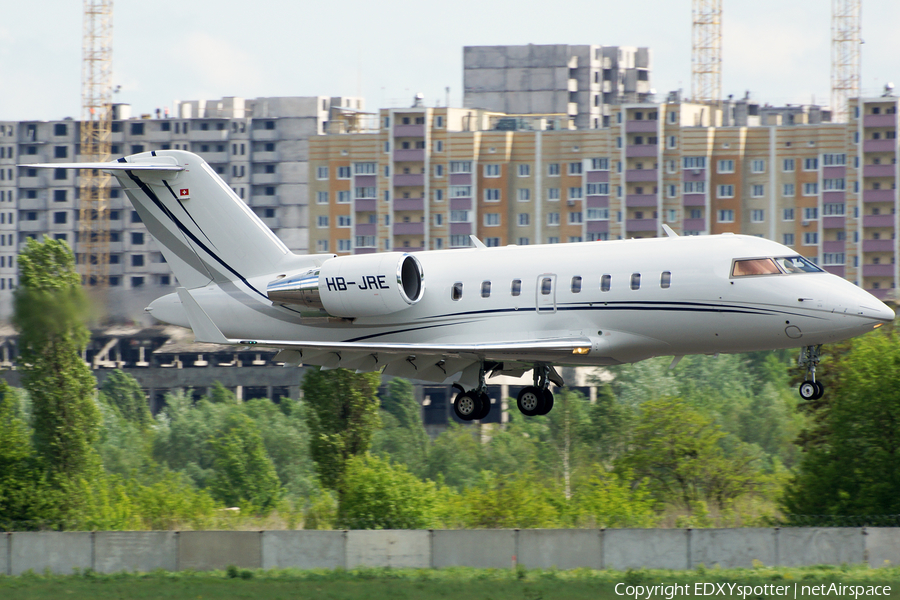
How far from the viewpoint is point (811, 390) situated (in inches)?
1021

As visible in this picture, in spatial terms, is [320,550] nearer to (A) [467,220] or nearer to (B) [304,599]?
(B) [304,599]

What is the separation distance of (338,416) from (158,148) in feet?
337

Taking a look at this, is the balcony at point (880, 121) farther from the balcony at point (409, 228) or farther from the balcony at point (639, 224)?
the balcony at point (409, 228)

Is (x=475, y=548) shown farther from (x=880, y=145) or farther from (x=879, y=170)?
(x=879, y=170)

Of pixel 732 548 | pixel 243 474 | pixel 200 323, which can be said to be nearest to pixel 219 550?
pixel 200 323

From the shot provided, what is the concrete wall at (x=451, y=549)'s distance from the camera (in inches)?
1242

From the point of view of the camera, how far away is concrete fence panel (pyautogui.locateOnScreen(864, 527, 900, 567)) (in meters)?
30.9

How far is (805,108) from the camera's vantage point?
469 feet

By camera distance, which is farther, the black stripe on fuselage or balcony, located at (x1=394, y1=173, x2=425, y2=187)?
balcony, located at (x1=394, y1=173, x2=425, y2=187)

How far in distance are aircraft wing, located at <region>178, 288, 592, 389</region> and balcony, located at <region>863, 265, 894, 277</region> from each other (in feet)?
299

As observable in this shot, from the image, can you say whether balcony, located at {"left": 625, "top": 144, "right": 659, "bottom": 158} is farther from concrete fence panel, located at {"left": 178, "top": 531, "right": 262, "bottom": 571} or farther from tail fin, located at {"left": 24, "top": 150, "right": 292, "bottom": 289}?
concrete fence panel, located at {"left": 178, "top": 531, "right": 262, "bottom": 571}

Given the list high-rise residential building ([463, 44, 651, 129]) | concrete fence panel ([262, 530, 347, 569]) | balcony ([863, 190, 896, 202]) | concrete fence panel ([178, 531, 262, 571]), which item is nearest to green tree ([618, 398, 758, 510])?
concrete fence panel ([262, 530, 347, 569])

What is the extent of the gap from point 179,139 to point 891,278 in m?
81.3
